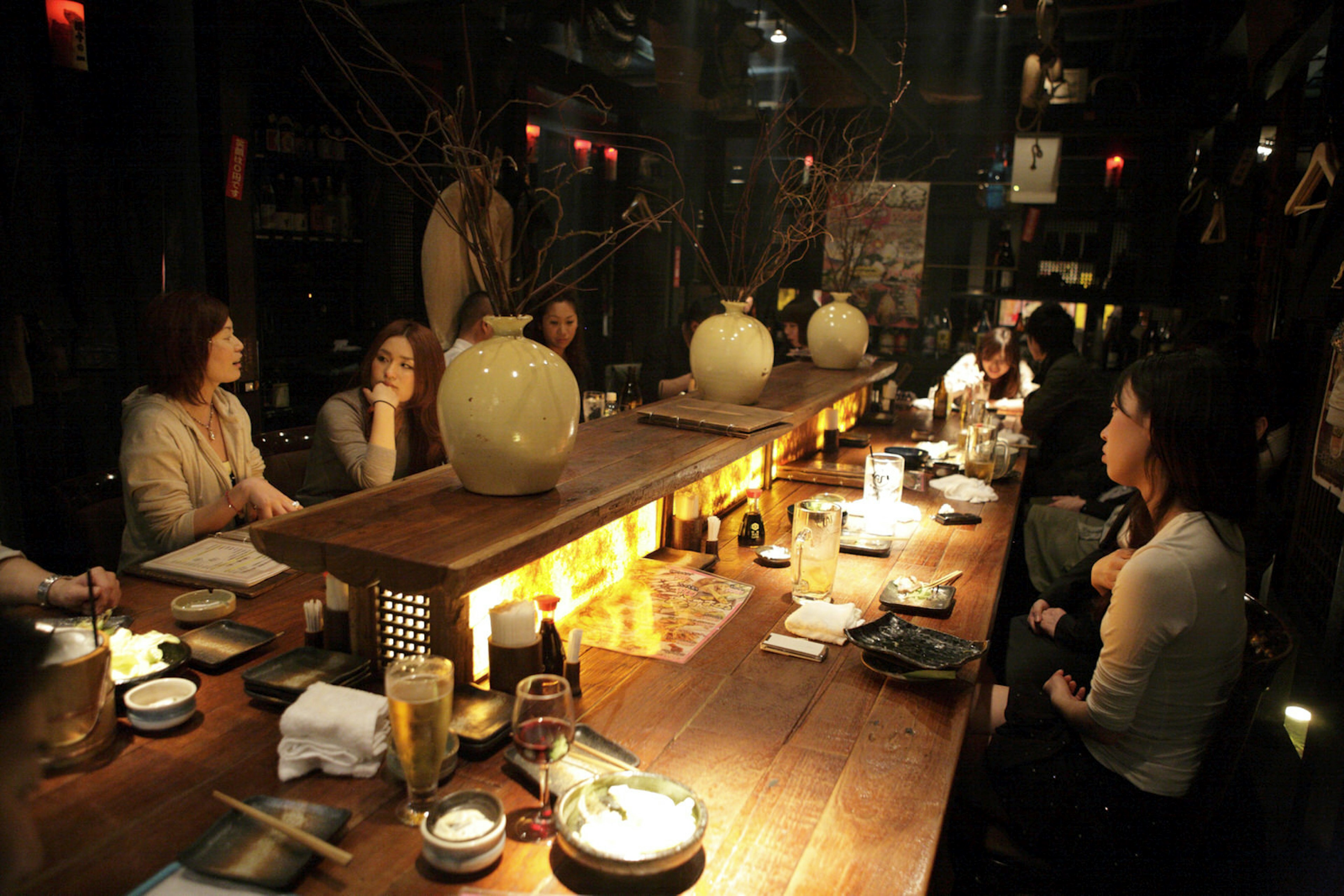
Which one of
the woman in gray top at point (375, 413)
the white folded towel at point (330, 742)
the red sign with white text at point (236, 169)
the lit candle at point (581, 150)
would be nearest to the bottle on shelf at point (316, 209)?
the red sign with white text at point (236, 169)

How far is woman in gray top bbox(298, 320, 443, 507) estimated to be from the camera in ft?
10.3

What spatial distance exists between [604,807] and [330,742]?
48 centimetres

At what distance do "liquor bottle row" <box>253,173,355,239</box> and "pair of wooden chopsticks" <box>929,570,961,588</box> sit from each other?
4.26m

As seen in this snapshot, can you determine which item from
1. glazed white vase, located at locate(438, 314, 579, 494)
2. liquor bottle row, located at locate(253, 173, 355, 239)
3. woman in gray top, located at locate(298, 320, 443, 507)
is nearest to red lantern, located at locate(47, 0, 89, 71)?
liquor bottle row, located at locate(253, 173, 355, 239)

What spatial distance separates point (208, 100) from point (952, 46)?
5.92m

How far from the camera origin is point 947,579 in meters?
2.48

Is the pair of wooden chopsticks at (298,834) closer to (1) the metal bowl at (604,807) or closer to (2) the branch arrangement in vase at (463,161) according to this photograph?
(1) the metal bowl at (604,807)

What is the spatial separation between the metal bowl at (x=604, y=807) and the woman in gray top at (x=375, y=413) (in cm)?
206

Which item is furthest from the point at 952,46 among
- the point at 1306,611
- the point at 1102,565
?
the point at 1102,565

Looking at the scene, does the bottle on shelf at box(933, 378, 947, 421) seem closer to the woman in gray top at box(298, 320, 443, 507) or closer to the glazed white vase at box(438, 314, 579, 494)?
the woman in gray top at box(298, 320, 443, 507)

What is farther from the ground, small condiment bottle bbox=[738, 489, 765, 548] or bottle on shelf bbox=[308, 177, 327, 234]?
bottle on shelf bbox=[308, 177, 327, 234]

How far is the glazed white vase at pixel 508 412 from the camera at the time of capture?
1.70 m

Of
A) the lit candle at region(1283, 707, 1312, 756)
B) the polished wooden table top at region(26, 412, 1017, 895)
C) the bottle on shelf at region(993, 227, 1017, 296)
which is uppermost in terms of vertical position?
the bottle on shelf at region(993, 227, 1017, 296)

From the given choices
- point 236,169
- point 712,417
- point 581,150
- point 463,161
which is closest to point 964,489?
point 712,417
